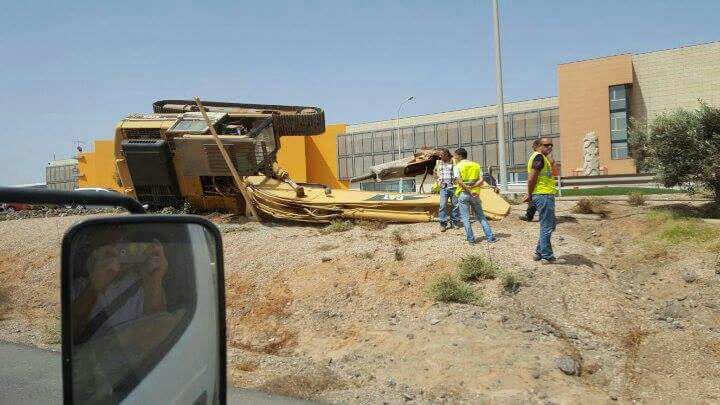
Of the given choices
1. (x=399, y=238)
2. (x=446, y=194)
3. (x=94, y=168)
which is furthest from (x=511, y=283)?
(x=94, y=168)

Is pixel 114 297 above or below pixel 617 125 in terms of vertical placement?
below

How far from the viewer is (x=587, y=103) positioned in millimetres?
42969

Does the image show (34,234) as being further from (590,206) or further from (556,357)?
(590,206)

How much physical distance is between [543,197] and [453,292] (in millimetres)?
2138

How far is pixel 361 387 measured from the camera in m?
6.74

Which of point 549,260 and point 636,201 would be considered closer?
point 549,260

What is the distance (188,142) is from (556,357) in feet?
30.7

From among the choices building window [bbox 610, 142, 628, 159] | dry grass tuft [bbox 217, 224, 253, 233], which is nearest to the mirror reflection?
dry grass tuft [bbox 217, 224, 253, 233]

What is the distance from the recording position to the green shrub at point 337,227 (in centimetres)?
1309

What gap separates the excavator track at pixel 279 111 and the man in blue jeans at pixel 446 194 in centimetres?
451

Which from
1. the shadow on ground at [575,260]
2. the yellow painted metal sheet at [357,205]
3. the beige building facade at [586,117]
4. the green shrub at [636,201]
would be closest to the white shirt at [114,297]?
the shadow on ground at [575,260]

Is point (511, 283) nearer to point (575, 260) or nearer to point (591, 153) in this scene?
point (575, 260)

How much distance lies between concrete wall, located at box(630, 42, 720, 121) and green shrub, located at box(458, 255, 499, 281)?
33.6 meters

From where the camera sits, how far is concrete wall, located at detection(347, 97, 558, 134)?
170 ft
